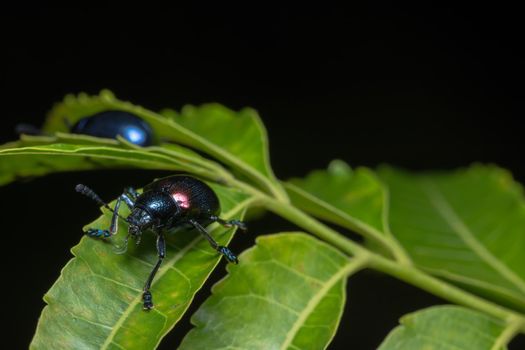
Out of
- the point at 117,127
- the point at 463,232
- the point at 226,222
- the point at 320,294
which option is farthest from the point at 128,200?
the point at 463,232

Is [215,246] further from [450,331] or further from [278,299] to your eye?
A: [450,331]

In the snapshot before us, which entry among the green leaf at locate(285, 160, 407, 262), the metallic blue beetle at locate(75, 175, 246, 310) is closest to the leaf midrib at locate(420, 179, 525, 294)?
the green leaf at locate(285, 160, 407, 262)

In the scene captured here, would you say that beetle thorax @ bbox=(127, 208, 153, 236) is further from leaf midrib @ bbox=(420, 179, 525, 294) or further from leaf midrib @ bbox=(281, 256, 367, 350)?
leaf midrib @ bbox=(420, 179, 525, 294)

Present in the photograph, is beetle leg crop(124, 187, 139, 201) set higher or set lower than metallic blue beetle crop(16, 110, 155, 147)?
lower

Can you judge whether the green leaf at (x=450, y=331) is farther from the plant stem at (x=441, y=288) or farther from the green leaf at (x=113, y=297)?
the green leaf at (x=113, y=297)

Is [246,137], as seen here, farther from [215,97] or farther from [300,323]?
[215,97]
